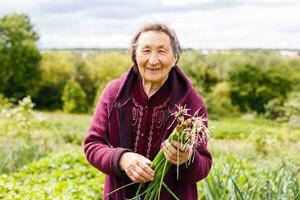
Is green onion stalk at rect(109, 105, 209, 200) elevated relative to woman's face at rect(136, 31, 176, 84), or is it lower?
lower

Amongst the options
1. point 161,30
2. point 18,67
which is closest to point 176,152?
point 161,30

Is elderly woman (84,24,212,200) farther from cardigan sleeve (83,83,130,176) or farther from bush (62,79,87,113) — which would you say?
bush (62,79,87,113)

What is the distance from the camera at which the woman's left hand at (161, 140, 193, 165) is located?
6.96 feet

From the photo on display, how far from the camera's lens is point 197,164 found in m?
2.33

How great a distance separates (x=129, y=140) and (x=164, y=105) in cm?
23

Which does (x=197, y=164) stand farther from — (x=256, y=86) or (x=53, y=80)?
(x=256, y=86)

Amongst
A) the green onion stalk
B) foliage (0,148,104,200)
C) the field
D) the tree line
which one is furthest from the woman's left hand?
the tree line

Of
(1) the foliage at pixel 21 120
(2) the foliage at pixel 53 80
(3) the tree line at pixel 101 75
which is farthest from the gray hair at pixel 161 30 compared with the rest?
(2) the foliage at pixel 53 80

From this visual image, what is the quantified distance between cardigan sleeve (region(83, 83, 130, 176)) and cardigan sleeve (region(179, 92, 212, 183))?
280 mm

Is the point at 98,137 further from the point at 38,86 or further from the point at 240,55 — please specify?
the point at 240,55

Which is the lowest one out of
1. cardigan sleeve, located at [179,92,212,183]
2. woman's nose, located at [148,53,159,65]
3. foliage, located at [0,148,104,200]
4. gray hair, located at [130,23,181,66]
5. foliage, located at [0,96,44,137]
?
foliage, located at [0,96,44,137]

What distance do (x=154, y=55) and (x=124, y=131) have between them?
0.39 m

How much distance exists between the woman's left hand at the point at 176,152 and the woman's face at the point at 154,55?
1.16ft

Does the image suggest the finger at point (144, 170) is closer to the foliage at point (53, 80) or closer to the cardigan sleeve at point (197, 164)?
the cardigan sleeve at point (197, 164)
